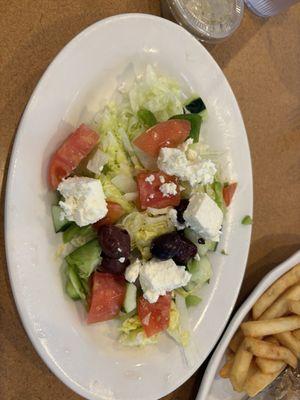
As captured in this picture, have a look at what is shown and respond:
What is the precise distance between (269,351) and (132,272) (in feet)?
2.02

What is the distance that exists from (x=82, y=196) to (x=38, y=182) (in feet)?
0.40

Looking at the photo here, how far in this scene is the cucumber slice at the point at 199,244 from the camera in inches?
61.1

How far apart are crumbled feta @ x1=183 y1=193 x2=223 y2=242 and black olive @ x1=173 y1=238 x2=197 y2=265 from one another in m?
0.05

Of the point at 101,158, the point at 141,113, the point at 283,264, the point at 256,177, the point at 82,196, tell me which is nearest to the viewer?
the point at 82,196

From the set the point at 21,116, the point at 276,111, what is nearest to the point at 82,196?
the point at 21,116

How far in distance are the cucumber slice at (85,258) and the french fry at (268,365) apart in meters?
0.71

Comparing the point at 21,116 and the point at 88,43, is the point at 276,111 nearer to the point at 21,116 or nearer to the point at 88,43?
the point at 88,43

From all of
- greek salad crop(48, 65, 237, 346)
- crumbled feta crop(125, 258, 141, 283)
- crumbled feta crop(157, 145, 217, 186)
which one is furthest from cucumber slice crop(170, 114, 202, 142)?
crumbled feta crop(125, 258, 141, 283)

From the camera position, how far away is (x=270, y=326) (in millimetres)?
1734

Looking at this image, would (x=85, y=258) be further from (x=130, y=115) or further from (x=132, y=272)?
(x=130, y=115)

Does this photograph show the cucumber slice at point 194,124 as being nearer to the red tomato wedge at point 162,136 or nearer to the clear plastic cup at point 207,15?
the red tomato wedge at point 162,136

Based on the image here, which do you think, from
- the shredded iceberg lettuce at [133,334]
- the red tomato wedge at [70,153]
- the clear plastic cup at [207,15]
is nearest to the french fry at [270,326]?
the shredded iceberg lettuce at [133,334]

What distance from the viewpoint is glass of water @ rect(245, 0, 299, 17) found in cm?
186

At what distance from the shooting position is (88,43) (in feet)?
4.58
